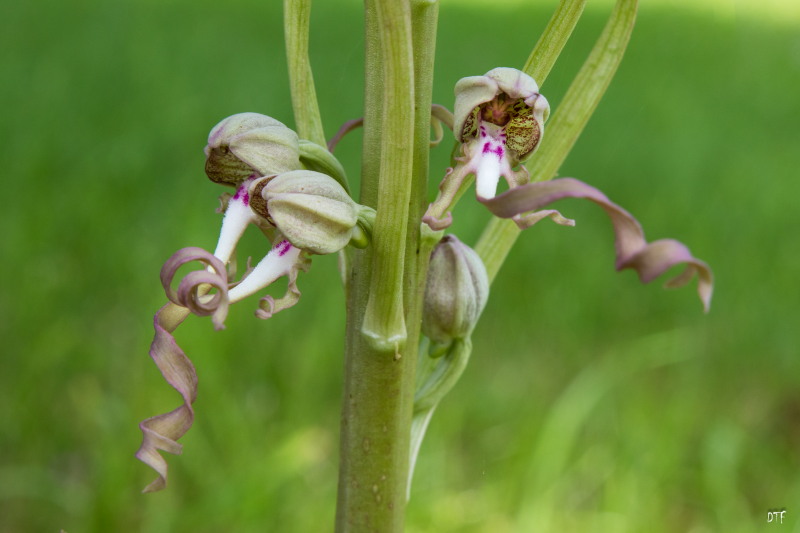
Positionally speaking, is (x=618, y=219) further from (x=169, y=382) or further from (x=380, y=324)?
(x=169, y=382)

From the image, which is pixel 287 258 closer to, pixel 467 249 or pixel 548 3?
pixel 467 249

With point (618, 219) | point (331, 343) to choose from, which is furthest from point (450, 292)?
point (331, 343)

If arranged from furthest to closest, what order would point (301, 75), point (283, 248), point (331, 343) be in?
point (331, 343), point (301, 75), point (283, 248)

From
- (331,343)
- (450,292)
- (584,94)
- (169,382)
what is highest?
(331,343)

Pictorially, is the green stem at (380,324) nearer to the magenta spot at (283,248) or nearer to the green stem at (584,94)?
the magenta spot at (283,248)

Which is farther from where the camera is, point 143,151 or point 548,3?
point 548,3

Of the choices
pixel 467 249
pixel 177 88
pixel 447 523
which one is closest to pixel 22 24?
pixel 177 88
